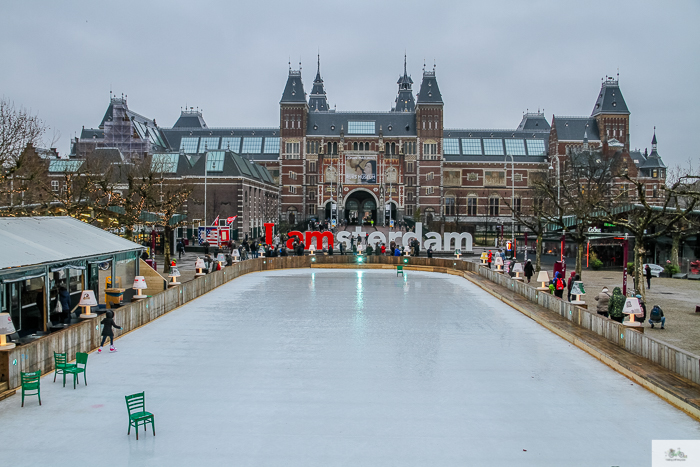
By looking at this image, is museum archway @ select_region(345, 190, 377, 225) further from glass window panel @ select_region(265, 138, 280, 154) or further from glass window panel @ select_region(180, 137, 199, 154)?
glass window panel @ select_region(180, 137, 199, 154)

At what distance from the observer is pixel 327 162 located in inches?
3046

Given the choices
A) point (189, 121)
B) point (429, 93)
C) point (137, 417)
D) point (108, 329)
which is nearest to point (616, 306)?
point (137, 417)

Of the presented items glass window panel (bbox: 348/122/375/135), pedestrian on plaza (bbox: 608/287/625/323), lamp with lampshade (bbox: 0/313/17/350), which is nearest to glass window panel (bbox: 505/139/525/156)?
glass window panel (bbox: 348/122/375/135)

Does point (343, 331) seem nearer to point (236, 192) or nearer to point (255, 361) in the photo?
point (255, 361)

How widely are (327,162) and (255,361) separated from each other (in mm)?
66156

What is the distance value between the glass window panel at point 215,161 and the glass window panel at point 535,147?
47.3m

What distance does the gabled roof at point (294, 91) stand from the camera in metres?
77.9

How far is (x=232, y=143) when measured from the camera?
8369cm

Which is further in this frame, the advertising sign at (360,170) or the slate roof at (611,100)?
the advertising sign at (360,170)

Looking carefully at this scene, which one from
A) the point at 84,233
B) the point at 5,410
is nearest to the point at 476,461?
the point at 5,410

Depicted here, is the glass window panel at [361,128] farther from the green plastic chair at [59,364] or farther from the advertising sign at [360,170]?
the green plastic chair at [59,364]

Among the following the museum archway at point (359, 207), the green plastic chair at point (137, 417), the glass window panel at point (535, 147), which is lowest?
the green plastic chair at point (137, 417)

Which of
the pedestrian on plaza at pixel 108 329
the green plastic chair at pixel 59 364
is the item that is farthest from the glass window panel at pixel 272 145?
the green plastic chair at pixel 59 364

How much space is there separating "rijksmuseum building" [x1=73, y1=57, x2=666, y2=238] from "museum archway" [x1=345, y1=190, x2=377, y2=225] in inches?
6.3
